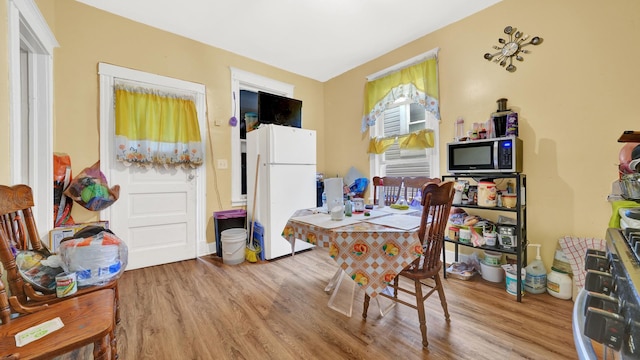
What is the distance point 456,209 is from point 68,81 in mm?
4185

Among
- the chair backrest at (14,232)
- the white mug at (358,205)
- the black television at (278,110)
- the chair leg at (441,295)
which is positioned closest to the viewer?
the chair backrest at (14,232)

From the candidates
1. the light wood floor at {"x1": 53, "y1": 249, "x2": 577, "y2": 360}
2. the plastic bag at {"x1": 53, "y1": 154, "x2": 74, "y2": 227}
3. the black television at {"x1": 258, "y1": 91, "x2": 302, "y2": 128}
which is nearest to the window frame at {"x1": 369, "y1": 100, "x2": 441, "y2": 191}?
the black television at {"x1": 258, "y1": 91, "x2": 302, "y2": 128}

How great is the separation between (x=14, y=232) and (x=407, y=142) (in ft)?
11.3

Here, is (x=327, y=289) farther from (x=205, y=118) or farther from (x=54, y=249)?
(x=205, y=118)

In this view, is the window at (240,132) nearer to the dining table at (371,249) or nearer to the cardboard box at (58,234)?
the cardboard box at (58,234)

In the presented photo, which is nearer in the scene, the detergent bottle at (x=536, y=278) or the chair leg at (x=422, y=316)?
the chair leg at (x=422, y=316)

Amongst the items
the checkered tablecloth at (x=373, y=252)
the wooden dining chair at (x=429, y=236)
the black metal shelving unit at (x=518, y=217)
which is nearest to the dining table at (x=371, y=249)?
the checkered tablecloth at (x=373, y=252)

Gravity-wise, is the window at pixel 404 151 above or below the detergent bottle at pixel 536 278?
above

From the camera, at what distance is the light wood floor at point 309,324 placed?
1.45 metres

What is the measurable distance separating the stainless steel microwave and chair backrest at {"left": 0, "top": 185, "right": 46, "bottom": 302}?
3114mm

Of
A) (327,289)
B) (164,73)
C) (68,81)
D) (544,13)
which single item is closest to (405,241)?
(327,289)

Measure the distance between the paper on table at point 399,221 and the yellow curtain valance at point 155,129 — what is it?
7.94 feet

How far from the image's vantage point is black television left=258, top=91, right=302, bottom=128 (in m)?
3.32

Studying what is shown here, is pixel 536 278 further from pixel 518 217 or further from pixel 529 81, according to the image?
pixel 529 81
